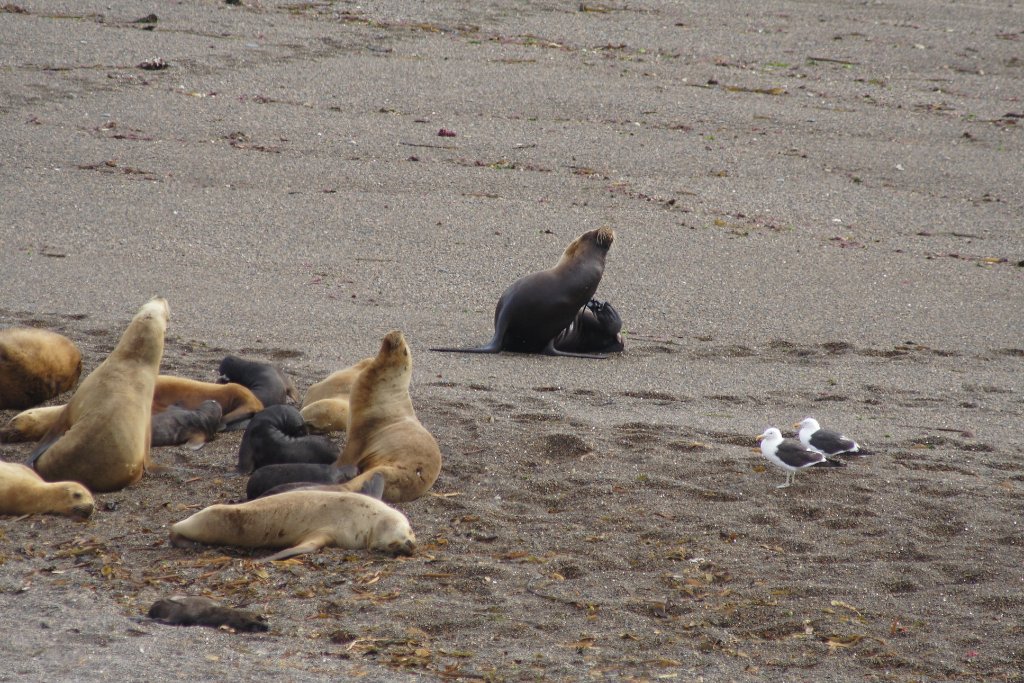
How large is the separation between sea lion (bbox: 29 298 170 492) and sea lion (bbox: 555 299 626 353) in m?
3.10

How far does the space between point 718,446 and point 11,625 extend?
330 cm

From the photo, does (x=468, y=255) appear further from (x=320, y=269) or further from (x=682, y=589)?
(x=682, y=589)

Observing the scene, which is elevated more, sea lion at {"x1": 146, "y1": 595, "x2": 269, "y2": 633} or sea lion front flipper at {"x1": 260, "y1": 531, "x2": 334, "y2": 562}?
sea lion at {"x1": 146, "y1": 595, "x2": 269, "y2": 633}

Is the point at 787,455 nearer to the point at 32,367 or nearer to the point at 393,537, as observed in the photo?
the point at 393,537

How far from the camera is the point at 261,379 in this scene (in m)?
6.16

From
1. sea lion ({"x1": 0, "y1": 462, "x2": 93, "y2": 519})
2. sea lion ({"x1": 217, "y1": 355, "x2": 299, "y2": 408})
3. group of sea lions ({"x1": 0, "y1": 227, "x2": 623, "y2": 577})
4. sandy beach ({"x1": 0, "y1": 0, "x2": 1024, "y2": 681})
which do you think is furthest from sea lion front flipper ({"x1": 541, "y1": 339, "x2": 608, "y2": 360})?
sea lion ({"x1": 0, "y1": 462, "x2": 93, "y2": 519})

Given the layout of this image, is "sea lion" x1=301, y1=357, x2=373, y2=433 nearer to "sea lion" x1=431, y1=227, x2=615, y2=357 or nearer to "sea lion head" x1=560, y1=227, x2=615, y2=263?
"sea lion" x1=431, y1=227, x2=615, y2=357

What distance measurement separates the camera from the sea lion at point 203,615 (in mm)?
3658

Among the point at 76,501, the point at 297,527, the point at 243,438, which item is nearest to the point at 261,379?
the point at 243,438

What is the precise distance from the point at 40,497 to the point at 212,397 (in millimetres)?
1434

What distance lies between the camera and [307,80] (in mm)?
12805

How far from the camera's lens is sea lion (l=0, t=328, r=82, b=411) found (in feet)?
19.7

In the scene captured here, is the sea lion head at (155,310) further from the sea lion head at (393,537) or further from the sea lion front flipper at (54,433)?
the sea lion head at (393,537)

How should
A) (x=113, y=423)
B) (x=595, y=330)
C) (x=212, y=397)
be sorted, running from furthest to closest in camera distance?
(x=595, y=330) → (x=212, y=397) → (x=113, y=423)
